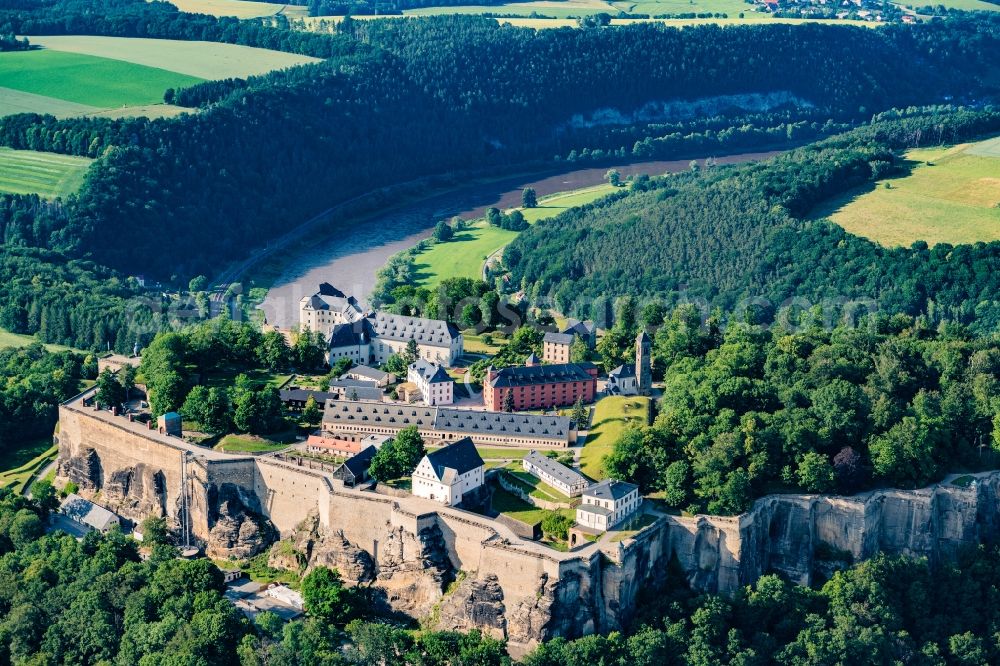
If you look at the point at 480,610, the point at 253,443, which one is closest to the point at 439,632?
the point at 480,610

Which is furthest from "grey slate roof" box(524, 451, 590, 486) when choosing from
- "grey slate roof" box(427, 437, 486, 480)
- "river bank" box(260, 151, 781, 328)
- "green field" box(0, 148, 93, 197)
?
"green field" box(0, 148, 93, 197)

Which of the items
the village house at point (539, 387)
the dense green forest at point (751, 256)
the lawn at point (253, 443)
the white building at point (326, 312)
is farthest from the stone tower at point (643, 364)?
the dense green forest at point (751, 256)

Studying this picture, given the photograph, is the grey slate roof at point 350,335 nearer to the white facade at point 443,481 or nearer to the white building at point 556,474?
the white building at point 556,474

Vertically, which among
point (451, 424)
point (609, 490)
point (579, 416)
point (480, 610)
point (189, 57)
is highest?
point (189, 57)

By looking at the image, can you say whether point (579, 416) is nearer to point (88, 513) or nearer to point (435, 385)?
point (435, 385)

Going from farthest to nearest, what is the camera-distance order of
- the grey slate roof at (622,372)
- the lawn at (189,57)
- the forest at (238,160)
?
1. the lawn at (189,57)
2. the forest at (238,160)
3. the grey slate roof at (622,372)

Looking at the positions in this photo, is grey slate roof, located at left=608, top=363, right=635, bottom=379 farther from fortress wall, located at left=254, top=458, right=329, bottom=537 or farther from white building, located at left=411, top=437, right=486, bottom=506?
fortress wall, located at left=254, top=458, right=329, bottom=537

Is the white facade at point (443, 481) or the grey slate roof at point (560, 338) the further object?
→ the grey slate roof at point (560, 338)
